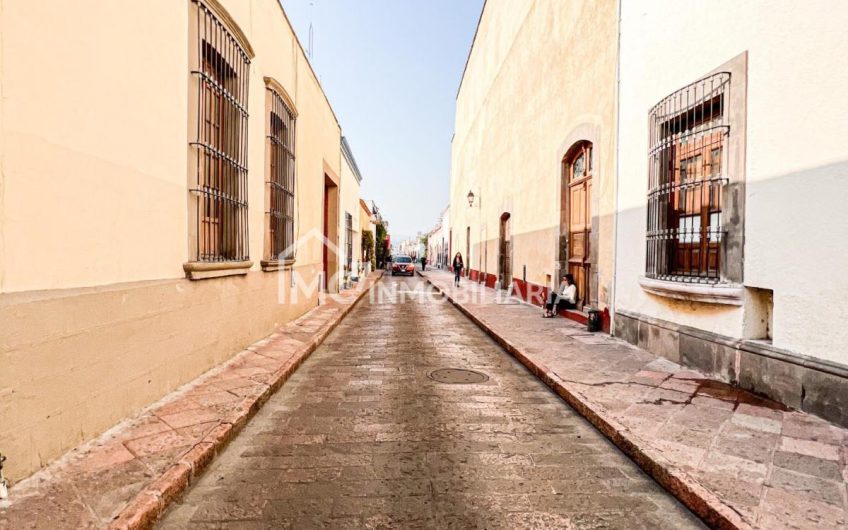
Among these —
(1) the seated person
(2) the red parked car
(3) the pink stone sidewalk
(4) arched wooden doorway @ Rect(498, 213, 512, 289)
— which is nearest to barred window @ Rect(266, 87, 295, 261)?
(3) the pink stone sidewalk

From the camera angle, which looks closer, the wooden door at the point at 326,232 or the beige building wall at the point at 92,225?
the beige building wall at the point at 92,225

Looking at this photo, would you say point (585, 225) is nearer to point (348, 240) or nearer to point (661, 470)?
point (661, 470)

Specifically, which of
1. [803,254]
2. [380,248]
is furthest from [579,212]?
[380,248]

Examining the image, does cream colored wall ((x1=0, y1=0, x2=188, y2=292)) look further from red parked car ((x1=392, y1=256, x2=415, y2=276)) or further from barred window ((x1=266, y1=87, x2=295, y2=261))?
red parked car ((x1=392, y1=256, x2=415, y2=276))

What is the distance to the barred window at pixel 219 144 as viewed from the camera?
5035mm

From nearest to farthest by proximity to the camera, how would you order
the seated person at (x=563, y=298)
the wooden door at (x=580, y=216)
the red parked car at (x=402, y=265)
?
1. the wooden door at (x=580, y=216)
2. the seated person at (x=563, y=298)
3. the red parked car at (x=402, y=265)

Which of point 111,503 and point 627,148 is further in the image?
point 627,148

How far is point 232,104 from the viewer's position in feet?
19.4

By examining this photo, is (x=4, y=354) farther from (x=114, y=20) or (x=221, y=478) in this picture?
(x=114, y=20)

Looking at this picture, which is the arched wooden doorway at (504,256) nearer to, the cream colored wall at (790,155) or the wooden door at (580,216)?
the wooden door at (580,216)

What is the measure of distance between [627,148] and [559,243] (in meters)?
3.41

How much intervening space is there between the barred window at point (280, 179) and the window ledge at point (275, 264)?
8 cm

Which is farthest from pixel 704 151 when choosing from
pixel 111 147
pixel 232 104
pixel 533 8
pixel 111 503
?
pixel 533 8

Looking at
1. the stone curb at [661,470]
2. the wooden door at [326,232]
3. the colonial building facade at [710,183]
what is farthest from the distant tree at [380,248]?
the stone curb at [661,470]
